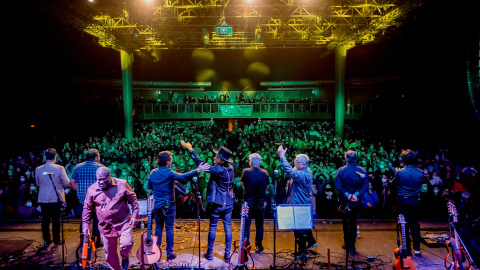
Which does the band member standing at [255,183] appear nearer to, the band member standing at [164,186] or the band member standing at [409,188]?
the band member standing at [164,186]

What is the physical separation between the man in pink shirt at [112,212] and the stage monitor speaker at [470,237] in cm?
Answer: 358

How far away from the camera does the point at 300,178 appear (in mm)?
4117

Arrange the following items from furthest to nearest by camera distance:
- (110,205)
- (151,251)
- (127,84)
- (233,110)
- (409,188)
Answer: (233,110) < (127,84) < (409,188) < (151,251) < (110,205)

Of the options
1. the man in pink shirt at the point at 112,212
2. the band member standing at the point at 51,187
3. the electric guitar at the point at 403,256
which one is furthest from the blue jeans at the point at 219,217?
the band member standing at the point at 51,187

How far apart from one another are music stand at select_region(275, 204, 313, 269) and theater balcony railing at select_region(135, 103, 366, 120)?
15.2 metres

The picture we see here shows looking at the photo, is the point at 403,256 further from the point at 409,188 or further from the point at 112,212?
the point at 112,212

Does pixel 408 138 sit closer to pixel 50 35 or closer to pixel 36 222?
pixel 36 222

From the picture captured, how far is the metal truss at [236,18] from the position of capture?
9.99 meters

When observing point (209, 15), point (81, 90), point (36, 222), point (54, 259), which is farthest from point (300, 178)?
point (81, 90)

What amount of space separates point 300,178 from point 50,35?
16294 mm

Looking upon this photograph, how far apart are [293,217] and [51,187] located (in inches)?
142

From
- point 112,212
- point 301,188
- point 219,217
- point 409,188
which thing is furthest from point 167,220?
point 409,188

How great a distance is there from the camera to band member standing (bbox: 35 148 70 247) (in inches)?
176

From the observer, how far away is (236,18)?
12430 millimetres
